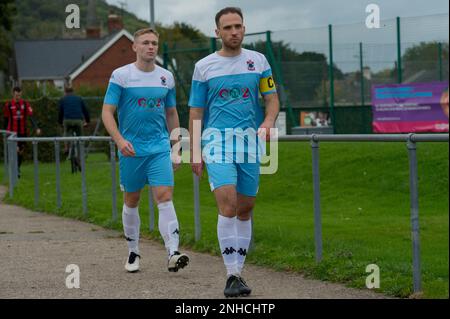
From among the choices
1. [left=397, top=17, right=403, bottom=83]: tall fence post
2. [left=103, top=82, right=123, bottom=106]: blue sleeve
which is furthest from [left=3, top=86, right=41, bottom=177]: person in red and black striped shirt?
[left=103, top=82, right=123, bottom=106]: blue sleeve

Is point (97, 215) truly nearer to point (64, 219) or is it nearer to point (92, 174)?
point (64, 219)

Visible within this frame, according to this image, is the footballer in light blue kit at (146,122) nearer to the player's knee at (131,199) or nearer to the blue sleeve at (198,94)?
the player's knee at (131,199)

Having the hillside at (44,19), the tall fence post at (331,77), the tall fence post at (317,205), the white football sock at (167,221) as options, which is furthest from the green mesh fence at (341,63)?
the hillside at (44,19)

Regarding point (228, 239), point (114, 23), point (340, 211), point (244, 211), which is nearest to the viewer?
point (228, 239)

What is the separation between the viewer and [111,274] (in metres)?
9.41

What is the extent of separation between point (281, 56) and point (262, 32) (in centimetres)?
115

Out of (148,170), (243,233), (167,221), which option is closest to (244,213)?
(243,233)

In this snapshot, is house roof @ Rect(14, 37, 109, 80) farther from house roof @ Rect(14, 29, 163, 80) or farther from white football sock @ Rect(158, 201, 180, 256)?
white football sock @ Rect(158, 201, 180, 256)

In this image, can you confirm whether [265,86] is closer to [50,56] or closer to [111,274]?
[111,274]

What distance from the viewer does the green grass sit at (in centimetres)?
827

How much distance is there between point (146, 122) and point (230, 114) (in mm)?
1502

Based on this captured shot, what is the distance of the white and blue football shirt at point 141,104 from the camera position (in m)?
9.47
